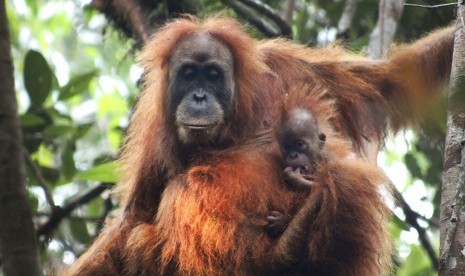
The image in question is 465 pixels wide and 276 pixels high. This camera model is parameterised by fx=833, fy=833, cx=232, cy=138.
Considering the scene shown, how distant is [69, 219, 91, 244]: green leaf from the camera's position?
20.3ft

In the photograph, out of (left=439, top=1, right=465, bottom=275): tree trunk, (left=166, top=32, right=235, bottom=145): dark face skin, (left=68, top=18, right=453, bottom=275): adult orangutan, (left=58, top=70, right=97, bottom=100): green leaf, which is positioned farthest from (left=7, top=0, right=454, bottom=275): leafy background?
(left=439, top=1, right=465, bottom=275): tree trunk

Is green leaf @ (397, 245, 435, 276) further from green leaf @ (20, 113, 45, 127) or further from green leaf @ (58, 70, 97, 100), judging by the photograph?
green leaf @ (20, 113, 45, 127)

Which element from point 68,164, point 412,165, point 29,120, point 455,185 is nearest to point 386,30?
point 412,165

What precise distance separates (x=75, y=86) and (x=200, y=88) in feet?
6.55

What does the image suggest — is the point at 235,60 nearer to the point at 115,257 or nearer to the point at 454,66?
the point at 115,257

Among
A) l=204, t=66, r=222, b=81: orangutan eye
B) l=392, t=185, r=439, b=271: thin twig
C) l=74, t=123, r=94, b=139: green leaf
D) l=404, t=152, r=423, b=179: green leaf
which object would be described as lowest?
l=392, t=185, r=439, b=271: thin twig

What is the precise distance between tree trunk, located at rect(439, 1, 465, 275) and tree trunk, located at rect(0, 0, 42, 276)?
1777 mm

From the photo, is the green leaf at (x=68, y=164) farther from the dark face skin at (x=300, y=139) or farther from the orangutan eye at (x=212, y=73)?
the dark face skin at (x=300, y=139)

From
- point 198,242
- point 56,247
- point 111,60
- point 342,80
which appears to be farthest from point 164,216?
point 111,60

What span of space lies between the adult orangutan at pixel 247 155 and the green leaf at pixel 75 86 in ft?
3.60

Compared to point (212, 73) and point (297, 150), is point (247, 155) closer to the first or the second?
point (297, 150)

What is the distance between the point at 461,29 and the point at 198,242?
5.90ft

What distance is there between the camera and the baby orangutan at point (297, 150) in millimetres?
4488

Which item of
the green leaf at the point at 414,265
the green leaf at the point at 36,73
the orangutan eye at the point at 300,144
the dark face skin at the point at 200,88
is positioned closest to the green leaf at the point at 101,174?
the green leaf at the point at 36,73
